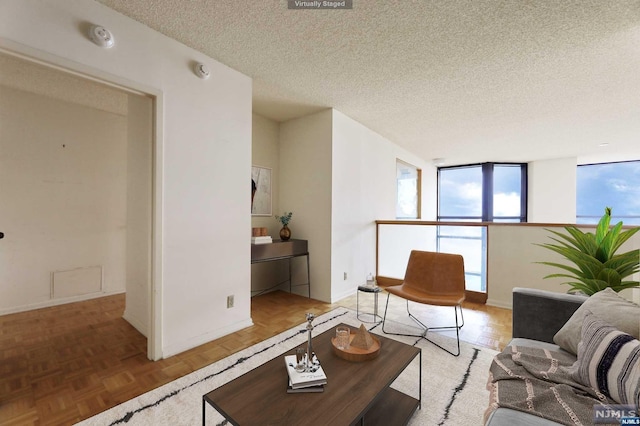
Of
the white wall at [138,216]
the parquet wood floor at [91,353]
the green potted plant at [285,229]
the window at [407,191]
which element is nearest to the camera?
the parquet wood floor at [91,353]

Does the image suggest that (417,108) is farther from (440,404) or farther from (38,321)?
(38,321)


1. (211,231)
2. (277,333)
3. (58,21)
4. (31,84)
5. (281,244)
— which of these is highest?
(31,84)

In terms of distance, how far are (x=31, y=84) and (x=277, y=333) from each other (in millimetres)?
3834

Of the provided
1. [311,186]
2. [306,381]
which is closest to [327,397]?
[306,381]

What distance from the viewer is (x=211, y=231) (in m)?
2.50

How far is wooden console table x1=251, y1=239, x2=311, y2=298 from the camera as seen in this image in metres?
3.09

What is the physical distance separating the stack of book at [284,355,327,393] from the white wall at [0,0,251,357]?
1434 millimetres

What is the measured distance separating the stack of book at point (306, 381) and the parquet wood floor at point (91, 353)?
117cm

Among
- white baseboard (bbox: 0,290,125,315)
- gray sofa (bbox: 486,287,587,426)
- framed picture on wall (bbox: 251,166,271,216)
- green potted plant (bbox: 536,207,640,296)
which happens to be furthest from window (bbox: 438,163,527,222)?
white baseboard (bbox: 0,290,125,315)

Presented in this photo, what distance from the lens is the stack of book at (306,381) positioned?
120 cm

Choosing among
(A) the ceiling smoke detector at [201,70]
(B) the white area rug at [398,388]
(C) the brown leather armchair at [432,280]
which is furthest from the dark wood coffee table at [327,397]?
(A) the ceiling smoke detector at [201,70]

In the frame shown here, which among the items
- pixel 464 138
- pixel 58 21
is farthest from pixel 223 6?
pixel 464 138

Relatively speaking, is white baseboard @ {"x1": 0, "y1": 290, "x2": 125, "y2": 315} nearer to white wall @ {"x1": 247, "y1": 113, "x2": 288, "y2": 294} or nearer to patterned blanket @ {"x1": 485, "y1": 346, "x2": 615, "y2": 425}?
white wall @ {"x1": 247, "y1": 113, "x2": 288, "y2": 294}

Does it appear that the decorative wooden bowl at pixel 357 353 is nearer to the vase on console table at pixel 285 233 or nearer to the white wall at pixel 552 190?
the vase on console table at pixel 285 233
